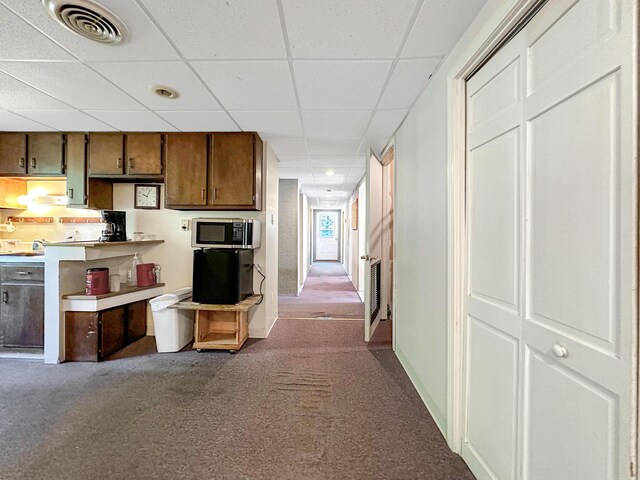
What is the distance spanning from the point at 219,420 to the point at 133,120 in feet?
8.91

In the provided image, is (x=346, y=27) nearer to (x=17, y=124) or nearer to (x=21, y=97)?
(x=21, y=97)

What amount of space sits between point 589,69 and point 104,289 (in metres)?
3.73

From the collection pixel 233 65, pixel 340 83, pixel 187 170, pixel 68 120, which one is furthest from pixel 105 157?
pixel 340 83

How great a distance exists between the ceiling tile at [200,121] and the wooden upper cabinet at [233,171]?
125 mm

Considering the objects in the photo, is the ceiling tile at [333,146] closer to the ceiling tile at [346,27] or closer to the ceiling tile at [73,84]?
the ceiling tile at [346,27]

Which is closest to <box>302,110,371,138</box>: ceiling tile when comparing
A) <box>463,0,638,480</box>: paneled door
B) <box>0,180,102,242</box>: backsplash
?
<box>463,0,638,480</box>: paneled door

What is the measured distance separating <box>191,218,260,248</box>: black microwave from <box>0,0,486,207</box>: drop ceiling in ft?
3.15

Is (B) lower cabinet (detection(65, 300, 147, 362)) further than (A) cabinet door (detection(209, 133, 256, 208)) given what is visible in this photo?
No

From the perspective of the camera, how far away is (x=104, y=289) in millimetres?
2887

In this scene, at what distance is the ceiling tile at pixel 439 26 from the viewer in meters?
1.33

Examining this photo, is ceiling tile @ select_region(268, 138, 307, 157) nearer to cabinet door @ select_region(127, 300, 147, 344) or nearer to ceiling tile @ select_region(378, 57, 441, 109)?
ceiling tile @ select_region(378, 57, 441, 109)

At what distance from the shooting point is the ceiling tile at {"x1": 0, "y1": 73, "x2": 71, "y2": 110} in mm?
2064

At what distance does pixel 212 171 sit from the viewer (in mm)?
3041

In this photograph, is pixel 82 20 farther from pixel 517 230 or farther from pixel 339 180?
pixel 339 180
